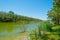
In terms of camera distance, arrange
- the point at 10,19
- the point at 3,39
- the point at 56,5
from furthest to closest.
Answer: the point at 10,19, the point at 3,39, the point at 56,5

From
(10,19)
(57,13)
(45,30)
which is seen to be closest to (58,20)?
(57,13)

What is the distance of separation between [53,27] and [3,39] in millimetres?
13303

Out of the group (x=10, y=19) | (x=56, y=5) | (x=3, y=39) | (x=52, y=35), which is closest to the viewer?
(x=52, y=35)

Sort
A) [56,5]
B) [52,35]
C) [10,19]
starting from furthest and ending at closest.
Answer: [10,19], [56,5], [52,35]

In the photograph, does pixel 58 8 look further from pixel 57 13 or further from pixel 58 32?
pixel 58 32

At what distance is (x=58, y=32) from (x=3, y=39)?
13.3 metres

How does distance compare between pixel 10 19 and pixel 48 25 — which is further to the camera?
pixel 10 19

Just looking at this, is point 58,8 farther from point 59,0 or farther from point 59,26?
point 59,26

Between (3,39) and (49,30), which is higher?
(49,30)

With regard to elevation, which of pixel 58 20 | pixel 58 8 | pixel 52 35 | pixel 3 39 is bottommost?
pixel 3 39

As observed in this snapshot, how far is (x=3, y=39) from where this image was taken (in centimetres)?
1573

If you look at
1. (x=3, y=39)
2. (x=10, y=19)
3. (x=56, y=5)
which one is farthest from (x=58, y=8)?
(x=10, y=19)

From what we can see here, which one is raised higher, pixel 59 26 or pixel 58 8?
pixel 58 8

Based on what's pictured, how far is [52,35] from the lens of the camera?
2.88 m
